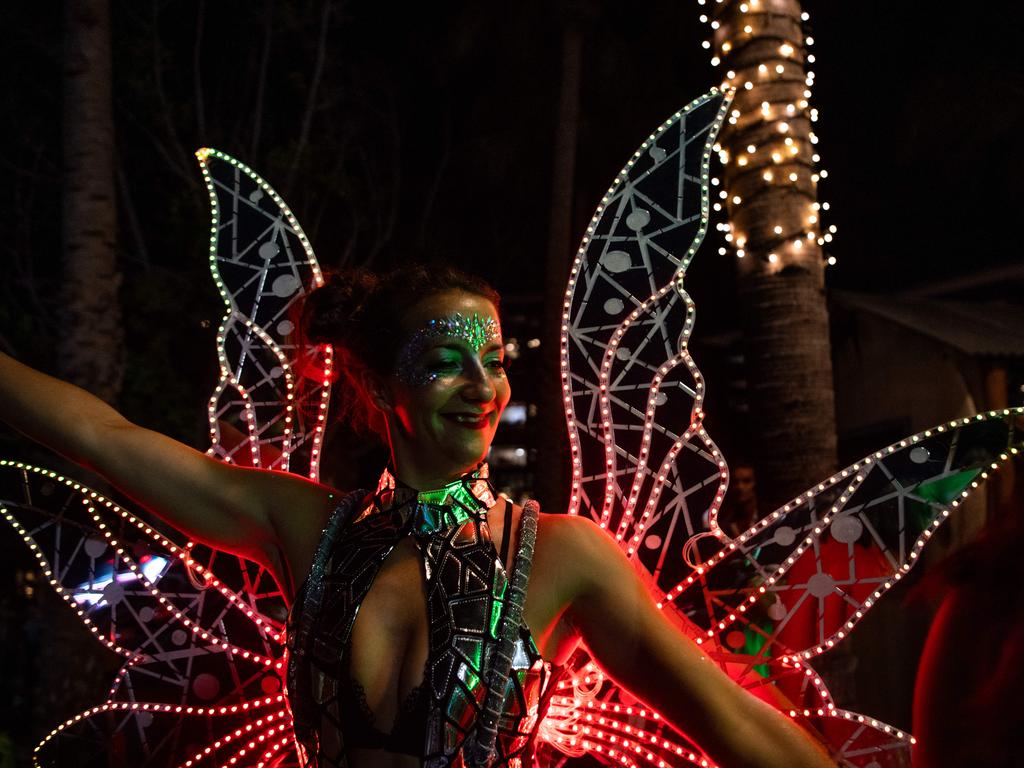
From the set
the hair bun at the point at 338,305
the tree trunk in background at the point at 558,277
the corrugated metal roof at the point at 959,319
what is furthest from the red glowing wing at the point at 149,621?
the corrugated metal roof at the point at 959,319

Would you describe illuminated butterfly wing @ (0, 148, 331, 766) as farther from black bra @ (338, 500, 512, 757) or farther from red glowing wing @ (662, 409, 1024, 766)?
red glowing wing @ (662, 409, 1024, 766)

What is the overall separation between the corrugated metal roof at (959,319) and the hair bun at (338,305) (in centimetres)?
737

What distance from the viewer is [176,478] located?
2.39 metres

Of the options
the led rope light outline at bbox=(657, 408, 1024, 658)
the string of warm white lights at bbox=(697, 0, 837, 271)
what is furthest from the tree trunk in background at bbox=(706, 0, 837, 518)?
the led rope light outline at bbox=(657, 408, 1024, 658)

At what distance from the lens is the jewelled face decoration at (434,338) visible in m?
2.20

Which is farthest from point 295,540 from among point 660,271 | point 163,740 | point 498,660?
point 660,271

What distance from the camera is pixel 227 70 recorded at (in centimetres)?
1065

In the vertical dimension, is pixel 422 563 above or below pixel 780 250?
below

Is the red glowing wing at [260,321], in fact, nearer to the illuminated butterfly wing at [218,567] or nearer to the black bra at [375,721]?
the illuminated butterfly wing at [218,567]

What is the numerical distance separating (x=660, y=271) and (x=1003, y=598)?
1.06 m

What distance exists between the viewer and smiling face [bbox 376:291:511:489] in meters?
2.17

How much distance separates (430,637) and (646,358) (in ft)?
2.92

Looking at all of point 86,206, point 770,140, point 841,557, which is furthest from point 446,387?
point 86,206

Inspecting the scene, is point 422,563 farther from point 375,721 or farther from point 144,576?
point 144,576
